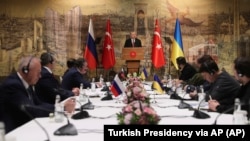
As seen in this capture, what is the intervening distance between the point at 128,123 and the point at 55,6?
1026 cm

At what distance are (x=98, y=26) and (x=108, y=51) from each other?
963 mm

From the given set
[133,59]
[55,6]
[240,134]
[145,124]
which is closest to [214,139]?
[240,134]

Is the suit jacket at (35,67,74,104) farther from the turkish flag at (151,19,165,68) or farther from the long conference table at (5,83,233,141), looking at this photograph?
the turkish flag at (151,19,165,68)

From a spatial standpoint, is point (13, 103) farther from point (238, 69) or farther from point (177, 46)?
point (177, 46)

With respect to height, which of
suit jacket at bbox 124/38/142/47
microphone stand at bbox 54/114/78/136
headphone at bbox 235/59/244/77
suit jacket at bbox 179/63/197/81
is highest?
suit jacket at bbox 124/38/142/47

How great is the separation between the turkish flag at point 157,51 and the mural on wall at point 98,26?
0.42m

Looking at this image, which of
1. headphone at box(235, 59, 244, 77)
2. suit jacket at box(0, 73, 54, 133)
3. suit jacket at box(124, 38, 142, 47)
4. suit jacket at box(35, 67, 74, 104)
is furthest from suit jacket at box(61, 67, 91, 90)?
suit jacket at box(124, 38, 142, 47)

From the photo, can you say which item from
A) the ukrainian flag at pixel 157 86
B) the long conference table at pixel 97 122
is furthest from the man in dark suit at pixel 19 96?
the ukrainian flag at pixel 157 86

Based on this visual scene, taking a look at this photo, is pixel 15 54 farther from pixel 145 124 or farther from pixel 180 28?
pixel 145 124

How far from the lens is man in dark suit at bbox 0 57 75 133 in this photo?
10.9 ft

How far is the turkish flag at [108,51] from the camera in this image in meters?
11.6

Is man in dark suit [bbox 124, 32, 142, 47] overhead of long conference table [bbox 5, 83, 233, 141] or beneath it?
overhead

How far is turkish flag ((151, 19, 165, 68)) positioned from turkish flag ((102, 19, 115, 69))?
1.33 m

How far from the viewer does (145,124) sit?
228 centimetres
